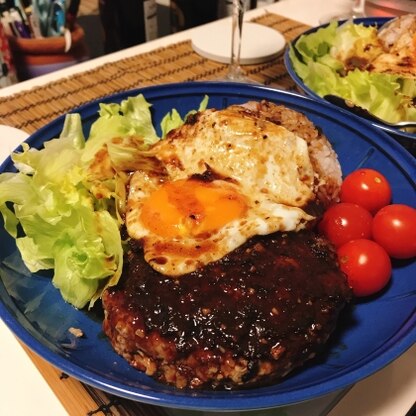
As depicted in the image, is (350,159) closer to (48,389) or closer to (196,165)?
(196,165)

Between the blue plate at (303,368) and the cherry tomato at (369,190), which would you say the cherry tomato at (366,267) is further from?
the cherry tomato at (369,190)

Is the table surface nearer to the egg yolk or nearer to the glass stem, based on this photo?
the egg yolk

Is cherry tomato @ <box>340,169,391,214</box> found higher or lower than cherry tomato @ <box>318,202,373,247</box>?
higher

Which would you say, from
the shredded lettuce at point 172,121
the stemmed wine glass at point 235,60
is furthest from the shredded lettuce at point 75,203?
the stemmed wine glass at point 235,60

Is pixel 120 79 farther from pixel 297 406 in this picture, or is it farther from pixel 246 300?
pixel 297 406

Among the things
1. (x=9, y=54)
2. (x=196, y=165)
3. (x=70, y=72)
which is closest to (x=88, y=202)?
(x=196, y=165)

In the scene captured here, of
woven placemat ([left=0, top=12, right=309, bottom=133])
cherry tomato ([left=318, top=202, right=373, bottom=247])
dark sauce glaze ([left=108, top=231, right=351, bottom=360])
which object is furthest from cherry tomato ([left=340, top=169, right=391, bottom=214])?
woven placemat ([left=0, top=12, right=309, bottom=133])
